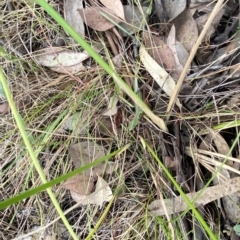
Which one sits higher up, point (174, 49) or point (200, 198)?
point (174, 49)

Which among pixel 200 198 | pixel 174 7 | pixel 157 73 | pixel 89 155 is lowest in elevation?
pixel 200 198

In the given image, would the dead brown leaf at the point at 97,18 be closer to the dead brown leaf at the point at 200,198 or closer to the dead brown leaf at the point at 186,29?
the dead brown leaf at the point at 186,29

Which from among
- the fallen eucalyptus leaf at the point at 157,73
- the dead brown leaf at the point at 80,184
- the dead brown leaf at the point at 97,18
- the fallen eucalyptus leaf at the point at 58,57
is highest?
the dead brown leaf at the point at 97,18

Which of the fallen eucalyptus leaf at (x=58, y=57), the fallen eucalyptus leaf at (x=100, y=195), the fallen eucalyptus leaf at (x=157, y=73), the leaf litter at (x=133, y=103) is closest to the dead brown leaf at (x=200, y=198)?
the leaf litter at (x=133, y=103)

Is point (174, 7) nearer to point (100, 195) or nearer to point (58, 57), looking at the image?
point (58, 57)

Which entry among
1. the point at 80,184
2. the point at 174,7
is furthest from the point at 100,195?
the point at 174,7

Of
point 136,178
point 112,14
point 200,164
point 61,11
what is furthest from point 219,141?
point 61,11

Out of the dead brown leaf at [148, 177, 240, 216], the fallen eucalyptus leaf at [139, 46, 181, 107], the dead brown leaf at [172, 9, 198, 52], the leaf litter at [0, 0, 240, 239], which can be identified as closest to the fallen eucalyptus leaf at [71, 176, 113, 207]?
the leaf litter at [0, 0, 240, 239]

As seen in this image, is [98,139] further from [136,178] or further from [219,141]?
[219,141]
